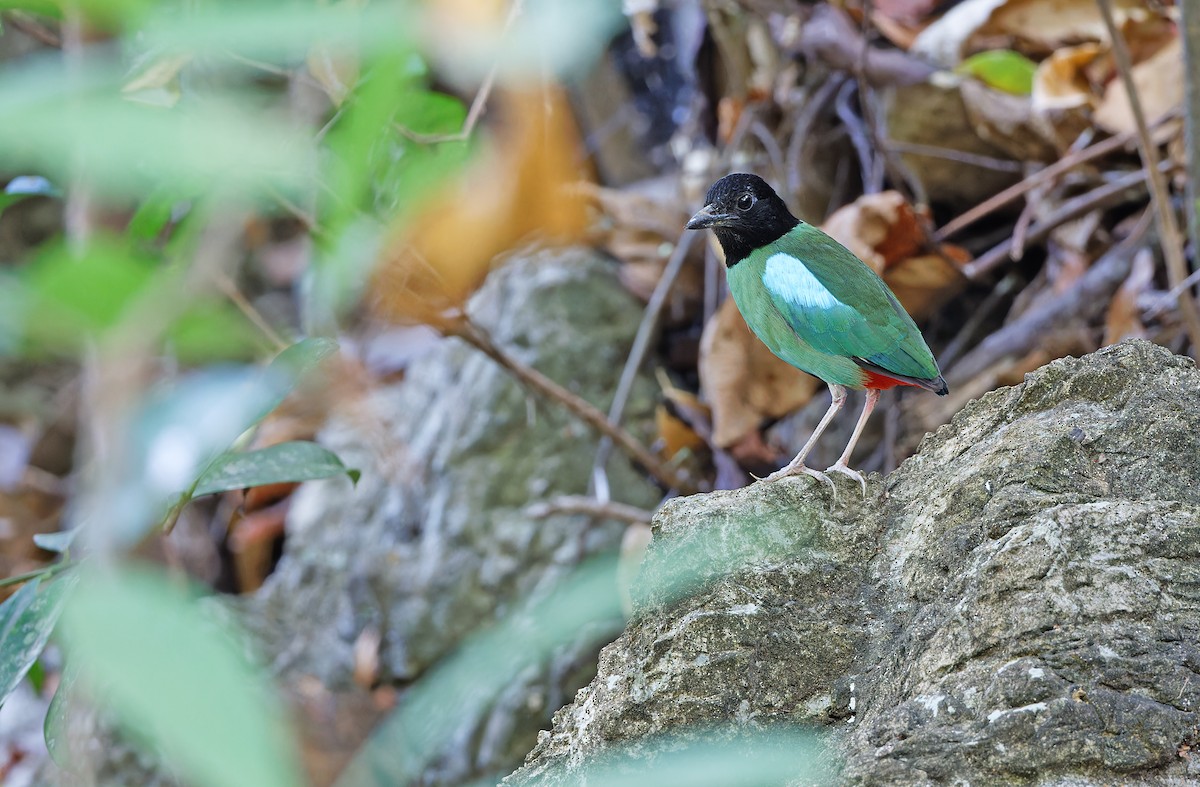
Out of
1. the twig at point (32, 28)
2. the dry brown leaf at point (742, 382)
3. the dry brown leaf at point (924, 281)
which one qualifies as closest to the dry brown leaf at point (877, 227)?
the dry brown leaf at point (924, 281)

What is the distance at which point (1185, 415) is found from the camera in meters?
1.80

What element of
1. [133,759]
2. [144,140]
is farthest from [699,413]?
[144,140]

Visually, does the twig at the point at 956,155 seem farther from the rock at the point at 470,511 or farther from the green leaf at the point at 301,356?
the green leaf at the point at 301,356

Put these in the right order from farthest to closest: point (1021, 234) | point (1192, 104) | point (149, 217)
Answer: point (1021, 234), point (1192, 104), point (149, 217)

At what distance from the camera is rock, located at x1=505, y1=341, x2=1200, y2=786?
1.42 meters

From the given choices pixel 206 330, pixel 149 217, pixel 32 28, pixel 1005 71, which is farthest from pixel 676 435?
pixel 206 330

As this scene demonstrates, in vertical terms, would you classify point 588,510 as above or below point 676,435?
above

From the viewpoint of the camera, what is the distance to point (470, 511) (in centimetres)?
449

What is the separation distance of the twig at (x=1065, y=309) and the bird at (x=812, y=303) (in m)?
1.74

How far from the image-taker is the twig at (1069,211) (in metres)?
4.10

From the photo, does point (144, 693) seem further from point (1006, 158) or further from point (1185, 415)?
point (1006, 158)

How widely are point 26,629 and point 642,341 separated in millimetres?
2718

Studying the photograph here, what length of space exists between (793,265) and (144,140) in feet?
6.09

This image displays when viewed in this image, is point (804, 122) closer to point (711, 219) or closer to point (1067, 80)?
point (1067, 80)
